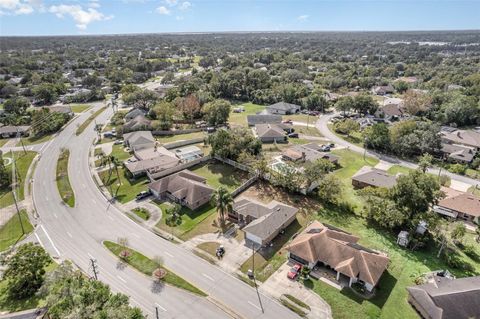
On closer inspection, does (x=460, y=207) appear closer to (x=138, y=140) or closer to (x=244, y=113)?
(x=138, y=140)

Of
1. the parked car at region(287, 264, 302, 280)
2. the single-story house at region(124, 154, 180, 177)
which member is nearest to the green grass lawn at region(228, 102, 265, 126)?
the single-story house at region(124, 154, 180, 177)

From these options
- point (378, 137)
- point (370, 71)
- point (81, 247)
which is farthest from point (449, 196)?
point (370, 71)

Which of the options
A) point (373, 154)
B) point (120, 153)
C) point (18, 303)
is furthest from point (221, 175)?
point (373, 154)

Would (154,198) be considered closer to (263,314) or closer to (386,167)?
(263,314)

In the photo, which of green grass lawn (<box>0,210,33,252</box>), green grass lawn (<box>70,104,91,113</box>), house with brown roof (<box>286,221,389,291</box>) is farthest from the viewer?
green grass lawn (<box>70,104,91,113</box>)

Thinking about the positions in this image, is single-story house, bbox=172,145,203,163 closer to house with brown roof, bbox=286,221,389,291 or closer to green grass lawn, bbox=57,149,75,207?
green grass lawn, bbox=57,149,75,207

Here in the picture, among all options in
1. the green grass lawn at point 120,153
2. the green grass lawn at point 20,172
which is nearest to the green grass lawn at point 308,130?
the green grass lawn at point 120,153
